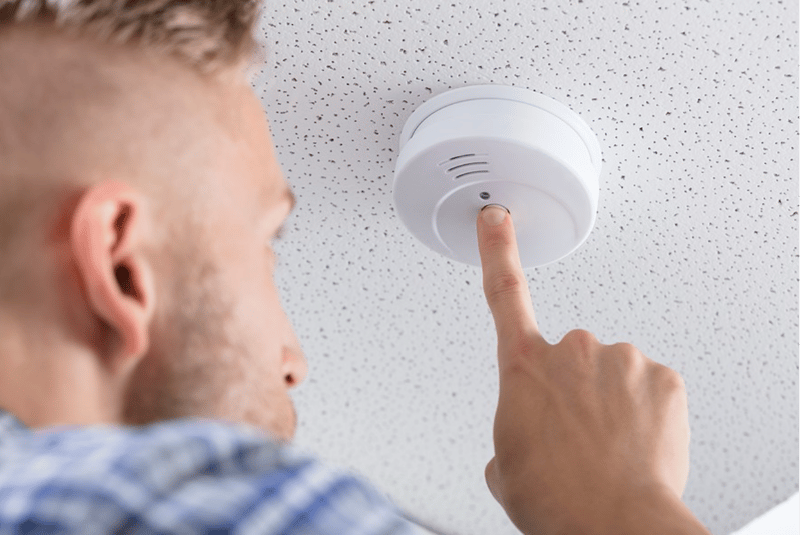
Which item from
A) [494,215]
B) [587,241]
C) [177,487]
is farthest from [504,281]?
→ [177,487]

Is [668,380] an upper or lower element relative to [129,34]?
lower

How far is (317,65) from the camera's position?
71cm

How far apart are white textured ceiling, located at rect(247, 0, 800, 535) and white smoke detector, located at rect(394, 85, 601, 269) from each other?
0.7 inches

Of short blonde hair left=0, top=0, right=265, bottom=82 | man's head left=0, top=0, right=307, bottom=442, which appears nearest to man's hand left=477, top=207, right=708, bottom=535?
man's head left=0, top=0, right=307, bottom=442

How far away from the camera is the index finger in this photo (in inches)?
26.5

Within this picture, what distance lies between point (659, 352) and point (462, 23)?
559 mm

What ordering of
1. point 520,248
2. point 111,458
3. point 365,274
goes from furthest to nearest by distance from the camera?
point 365,274 → point 520,248 → point 111,458

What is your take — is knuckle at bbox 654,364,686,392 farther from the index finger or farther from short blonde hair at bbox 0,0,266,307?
short blonde hair at bbox 0,0,266,307

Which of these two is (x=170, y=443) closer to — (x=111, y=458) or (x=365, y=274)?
(x=111, y=458)

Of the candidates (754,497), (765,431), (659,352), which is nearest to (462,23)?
(659,352)

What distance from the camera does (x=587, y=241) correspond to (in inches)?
33.4

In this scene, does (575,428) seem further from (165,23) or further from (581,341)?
(165,23)

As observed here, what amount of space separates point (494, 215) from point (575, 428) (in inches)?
8.5

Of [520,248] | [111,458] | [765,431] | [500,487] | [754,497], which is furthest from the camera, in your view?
[754,497]
